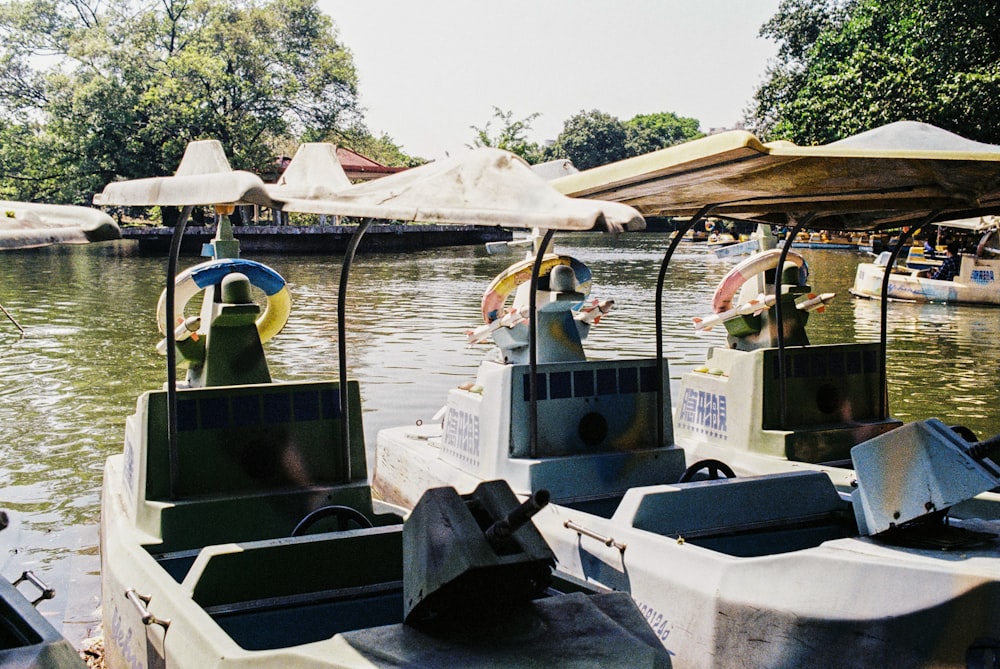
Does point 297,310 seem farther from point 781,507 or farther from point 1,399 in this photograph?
point 781,507

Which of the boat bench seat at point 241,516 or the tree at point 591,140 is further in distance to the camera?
the tree at point 591,140

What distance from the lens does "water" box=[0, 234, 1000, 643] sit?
9.88 m

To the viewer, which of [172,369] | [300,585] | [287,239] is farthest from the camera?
[287,239]

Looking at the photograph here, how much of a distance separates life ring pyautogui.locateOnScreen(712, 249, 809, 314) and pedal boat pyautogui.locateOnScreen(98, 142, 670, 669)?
12.4ft

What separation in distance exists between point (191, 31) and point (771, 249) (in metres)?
53.3

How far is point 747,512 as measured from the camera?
6.09m

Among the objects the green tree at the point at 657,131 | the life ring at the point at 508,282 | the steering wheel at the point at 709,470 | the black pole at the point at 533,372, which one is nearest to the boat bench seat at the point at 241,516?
the black pole at the point at 533,372

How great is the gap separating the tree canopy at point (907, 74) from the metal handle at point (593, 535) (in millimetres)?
21602

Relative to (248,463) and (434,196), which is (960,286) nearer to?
(248,463)

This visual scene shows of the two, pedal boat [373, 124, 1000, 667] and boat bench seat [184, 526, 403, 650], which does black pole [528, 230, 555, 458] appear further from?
boat bench seat [184, 526, 403, 650]

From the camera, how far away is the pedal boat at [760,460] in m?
4.79

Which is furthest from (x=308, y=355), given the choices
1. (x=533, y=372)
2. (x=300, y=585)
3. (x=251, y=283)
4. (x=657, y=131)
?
(x=657, y=131)

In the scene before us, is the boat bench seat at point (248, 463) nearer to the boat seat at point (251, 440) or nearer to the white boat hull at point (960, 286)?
the boat seat at point (251, 440)

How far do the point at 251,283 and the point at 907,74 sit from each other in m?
23.6
